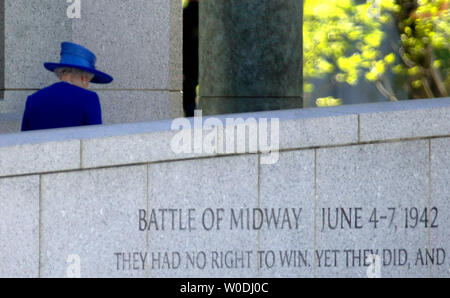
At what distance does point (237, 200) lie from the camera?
6.82 m

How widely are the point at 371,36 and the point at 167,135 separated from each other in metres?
14.6

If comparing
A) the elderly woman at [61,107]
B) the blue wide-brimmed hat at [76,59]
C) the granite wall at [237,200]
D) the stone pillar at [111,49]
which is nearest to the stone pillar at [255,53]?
the stone pillar at [111,49]

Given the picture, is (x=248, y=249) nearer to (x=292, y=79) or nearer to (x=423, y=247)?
(x=423, y=247)

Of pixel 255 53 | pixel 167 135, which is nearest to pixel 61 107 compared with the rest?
pixel 167 135

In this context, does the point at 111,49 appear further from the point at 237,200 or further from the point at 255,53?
the point at 237,200

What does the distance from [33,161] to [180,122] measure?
1243mm

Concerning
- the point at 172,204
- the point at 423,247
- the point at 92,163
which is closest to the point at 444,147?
the point at 423,247

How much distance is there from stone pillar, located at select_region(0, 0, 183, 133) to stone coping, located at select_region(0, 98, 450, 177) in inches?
150

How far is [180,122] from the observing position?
6926 mm

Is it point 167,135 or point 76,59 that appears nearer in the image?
point 167,135

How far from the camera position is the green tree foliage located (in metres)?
19.8

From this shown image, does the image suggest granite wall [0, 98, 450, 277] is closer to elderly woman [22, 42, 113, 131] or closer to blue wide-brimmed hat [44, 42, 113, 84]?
elderly woman [22, 42, 113, 131]

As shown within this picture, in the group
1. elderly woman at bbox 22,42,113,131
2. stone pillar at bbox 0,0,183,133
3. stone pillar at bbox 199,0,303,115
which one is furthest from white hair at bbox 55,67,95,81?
stone pillar at bbox 199,0,303,115

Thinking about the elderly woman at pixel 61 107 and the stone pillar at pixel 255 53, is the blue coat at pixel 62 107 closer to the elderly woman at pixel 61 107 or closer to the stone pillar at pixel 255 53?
the elderly woman at pixel 61 107
